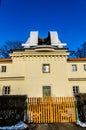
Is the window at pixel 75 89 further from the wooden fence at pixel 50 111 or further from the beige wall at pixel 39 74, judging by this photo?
the wooden fence at pixel 50 111

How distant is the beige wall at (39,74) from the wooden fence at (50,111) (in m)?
8.42

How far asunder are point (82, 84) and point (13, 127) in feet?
46.7

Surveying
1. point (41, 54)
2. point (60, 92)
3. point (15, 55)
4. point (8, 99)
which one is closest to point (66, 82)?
point (60, 92)

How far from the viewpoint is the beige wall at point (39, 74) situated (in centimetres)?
2306

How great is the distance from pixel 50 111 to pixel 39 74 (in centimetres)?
996

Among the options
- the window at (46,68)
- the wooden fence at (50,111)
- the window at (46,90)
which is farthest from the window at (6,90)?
the wooden fence at (50,111)

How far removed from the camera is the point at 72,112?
1368 cm

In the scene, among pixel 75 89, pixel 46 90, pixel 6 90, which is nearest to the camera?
pixel 46 90

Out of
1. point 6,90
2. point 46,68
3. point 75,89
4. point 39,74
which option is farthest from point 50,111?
point 6,90

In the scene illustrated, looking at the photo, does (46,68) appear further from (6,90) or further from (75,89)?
(6,90)

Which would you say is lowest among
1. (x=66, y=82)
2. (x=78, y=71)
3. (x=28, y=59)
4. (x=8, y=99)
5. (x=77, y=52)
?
(x=8, y=99)

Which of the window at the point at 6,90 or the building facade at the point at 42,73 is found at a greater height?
the building facade at the point at 42,73

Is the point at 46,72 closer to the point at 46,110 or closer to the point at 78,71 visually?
the point at 78,71

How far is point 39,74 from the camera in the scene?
2353 centimetres
